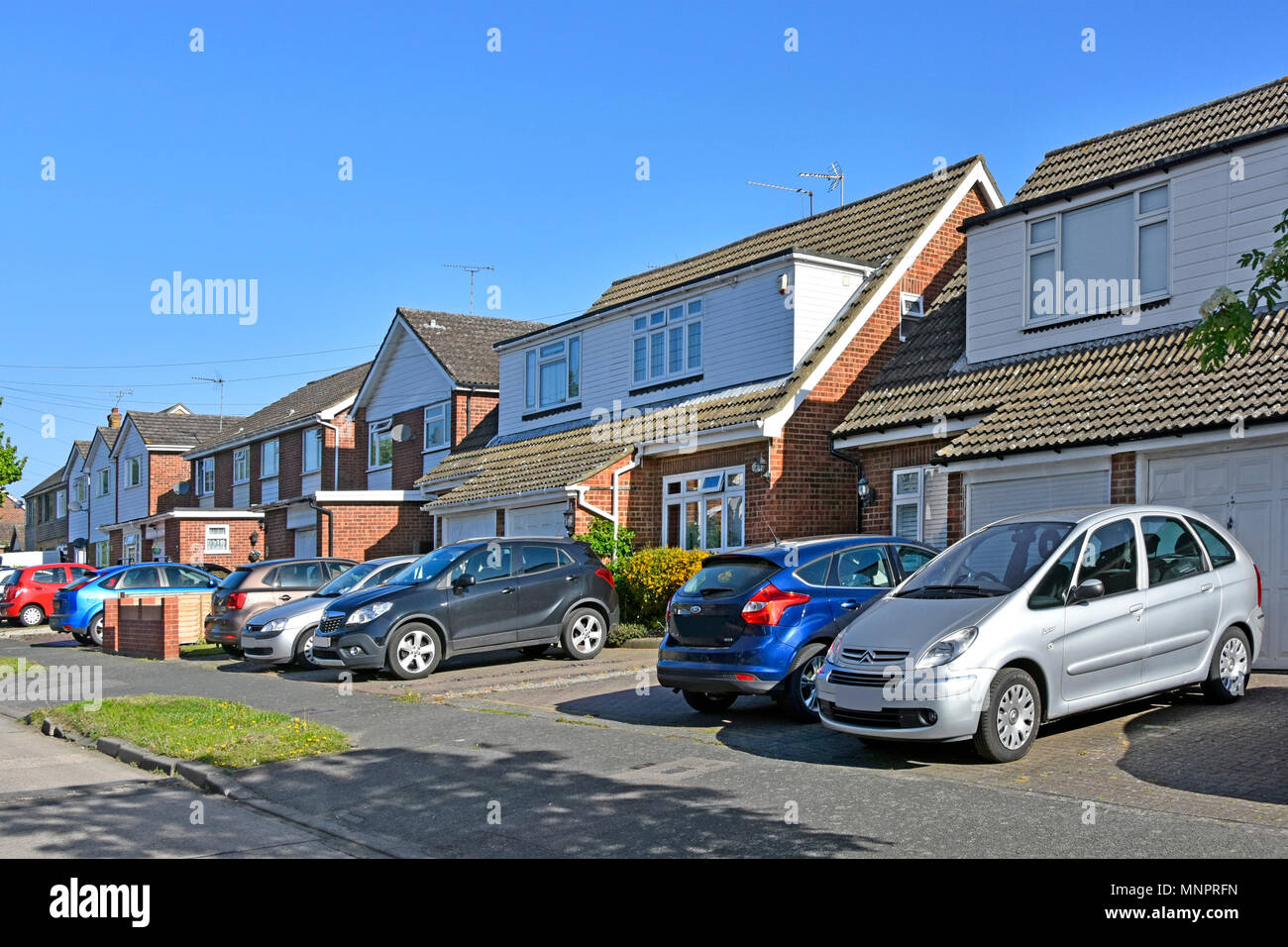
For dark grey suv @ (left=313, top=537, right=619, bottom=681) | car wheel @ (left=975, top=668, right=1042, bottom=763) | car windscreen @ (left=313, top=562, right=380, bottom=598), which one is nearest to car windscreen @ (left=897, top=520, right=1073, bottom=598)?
car wheel @ (left=975, top=668, right=1042, bottom=763)

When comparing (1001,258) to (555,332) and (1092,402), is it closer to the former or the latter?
(1092,402)

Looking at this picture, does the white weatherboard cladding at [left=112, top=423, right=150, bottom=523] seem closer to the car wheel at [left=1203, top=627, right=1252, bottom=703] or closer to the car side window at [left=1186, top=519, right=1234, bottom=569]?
the car side window at [left=1186, top=519, right=1234, bottom=569]

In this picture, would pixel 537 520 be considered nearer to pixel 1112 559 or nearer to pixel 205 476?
pixel 1112 559

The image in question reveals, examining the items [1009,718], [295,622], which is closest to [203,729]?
[295,622]

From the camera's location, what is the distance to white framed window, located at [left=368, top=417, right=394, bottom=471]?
33.7 meters

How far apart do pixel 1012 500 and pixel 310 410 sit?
28480 millimetres

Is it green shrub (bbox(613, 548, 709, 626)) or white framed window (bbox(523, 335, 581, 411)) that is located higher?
white framed window (bbox(523, 335, 581, 411))

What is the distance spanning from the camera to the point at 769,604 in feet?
33.8

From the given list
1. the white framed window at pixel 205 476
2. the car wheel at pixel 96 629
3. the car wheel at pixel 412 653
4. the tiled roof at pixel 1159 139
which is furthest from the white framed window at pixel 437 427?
the white framed window at pixel 205 476

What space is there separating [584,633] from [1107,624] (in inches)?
341

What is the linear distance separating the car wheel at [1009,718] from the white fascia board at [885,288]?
1029 centimetres

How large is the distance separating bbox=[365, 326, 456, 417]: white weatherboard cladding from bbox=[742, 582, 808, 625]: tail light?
2100 cm

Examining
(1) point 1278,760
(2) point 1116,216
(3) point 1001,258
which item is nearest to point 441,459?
(3) point 1001,258
